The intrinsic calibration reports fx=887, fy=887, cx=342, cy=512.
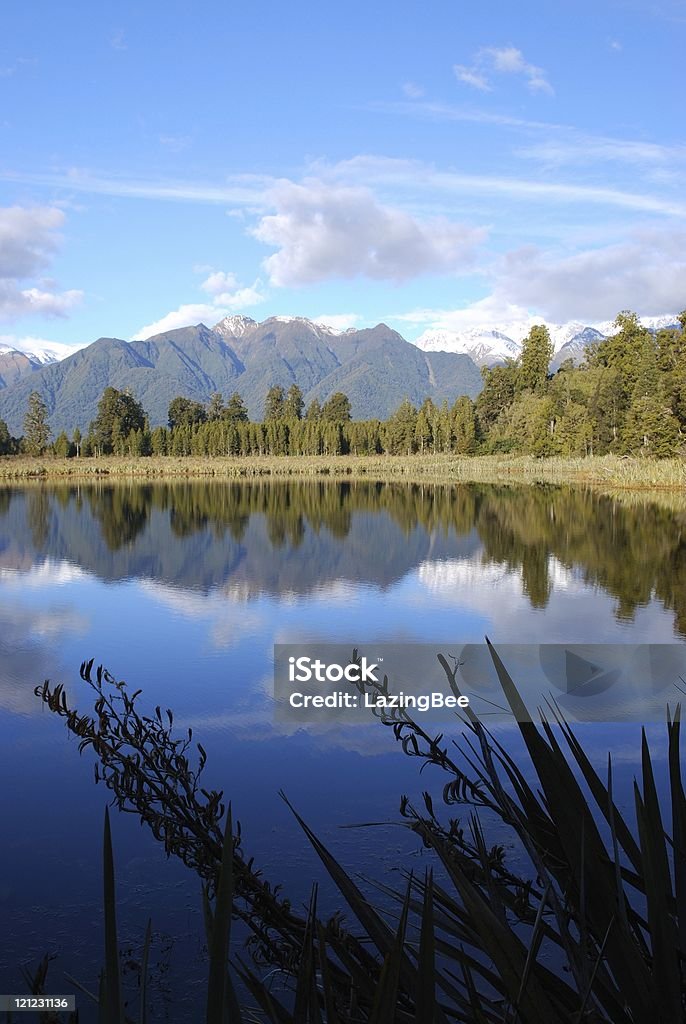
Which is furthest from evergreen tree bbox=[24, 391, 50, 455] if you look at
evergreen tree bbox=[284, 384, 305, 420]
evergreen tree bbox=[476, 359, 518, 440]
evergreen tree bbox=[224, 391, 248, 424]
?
evergreen tree bbox=[476, 359, 518, 440]

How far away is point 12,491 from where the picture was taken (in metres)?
36.1

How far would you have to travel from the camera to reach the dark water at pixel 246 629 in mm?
4238

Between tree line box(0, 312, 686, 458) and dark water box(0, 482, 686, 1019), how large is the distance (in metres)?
17.6

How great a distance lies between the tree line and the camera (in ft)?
133

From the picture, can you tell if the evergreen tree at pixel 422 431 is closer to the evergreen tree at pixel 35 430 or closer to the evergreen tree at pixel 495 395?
the evergreen tree at pixel 495 395

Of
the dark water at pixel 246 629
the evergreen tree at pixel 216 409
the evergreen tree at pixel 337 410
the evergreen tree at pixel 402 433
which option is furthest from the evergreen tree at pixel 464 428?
the dark water at pixel 246 629

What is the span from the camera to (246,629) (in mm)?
10164

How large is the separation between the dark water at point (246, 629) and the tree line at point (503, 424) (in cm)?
1755

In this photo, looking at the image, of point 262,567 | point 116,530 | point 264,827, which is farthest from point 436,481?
point 264,827

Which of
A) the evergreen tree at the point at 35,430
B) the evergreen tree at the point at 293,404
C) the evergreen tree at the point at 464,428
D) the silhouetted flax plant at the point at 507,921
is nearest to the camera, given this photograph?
the silhouetted flax plant at the point at 507,921

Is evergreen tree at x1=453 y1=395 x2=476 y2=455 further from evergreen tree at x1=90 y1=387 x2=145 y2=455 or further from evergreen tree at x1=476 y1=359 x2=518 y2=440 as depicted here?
evergreen tree at x1=90 y1=387 x2=145 y2=455

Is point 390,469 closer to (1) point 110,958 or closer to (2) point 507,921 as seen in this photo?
(2) point 507,921

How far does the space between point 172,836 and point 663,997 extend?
36.3 inches

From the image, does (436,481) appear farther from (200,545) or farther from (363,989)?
(363,989)
